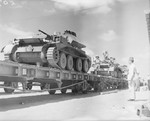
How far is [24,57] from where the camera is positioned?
30.2ft

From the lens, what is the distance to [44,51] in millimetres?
8852

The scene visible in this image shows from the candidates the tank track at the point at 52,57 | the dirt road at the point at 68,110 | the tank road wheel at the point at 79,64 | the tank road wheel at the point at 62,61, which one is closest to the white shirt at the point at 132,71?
the dirt road at the point at 68,110

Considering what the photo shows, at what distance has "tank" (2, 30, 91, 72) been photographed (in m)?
8.78

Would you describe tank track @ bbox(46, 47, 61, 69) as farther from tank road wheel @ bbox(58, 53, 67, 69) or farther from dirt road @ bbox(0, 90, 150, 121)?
dirt road @ bbox(0, 90, 150, 121)

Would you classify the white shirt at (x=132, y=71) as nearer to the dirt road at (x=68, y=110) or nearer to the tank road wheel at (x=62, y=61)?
the dirt road at (x=68, y=110)

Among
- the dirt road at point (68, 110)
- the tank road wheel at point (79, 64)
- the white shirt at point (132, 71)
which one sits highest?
the tank road wheel at point (79, 64)

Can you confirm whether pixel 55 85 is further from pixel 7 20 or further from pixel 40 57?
pixel 7 20

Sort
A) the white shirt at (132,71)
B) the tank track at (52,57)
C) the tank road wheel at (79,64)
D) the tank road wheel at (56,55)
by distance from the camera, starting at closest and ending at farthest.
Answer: the white shirt at (132,71) → the tank track at (52,57) → the tank road wheel at (56,55) → the tank road wheel at (79,64)

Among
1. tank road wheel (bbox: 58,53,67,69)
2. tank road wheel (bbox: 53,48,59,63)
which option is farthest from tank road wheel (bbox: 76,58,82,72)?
tank road wheel (bbox: 53,48,59,63)

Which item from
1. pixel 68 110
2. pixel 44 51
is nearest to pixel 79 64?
pixel 44 51

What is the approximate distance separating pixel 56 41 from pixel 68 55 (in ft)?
3.86

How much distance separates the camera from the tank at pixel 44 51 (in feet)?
28.8

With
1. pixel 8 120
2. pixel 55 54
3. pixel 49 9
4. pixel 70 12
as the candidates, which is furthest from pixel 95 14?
pixel 55 54

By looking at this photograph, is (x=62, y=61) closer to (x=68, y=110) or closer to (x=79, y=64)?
(x=79, y=64)
